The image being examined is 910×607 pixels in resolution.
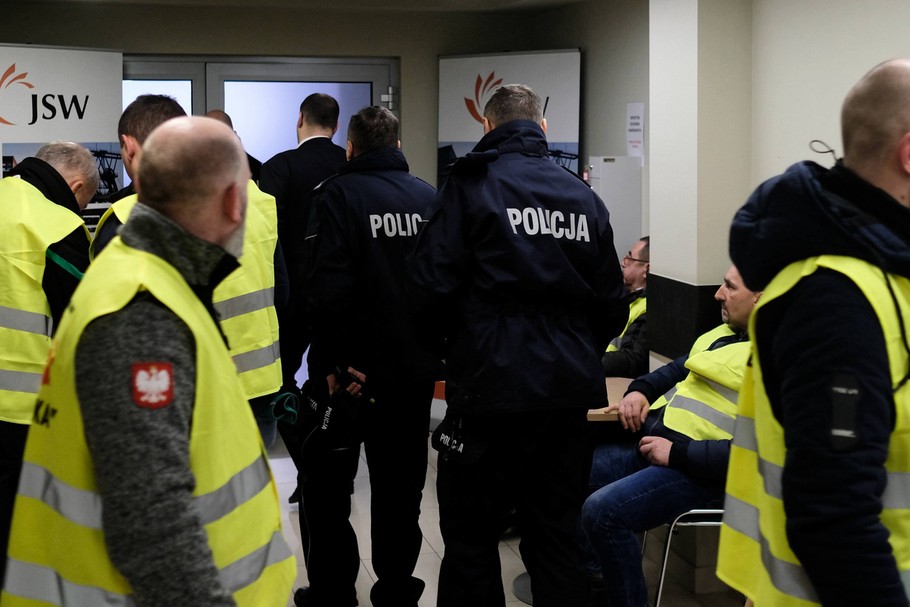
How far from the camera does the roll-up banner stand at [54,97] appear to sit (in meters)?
6.22

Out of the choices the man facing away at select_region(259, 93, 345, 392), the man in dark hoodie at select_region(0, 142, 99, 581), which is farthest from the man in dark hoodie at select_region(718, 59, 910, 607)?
Result: the man facing away at select_region(259, 93, 345, 392)

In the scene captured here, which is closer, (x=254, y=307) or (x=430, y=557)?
(x=254, y=307)

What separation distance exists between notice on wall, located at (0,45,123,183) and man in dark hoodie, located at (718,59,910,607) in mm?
5552

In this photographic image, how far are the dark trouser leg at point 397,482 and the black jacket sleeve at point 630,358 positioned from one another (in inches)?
51.8

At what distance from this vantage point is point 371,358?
3365mm

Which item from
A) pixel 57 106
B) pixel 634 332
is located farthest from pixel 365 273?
pixel 57 106

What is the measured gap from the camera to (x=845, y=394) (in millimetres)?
1445

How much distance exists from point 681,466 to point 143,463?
221 cm

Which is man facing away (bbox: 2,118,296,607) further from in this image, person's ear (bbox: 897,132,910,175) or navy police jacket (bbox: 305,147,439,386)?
navy police jacket (bbox: 305,147,439,386)

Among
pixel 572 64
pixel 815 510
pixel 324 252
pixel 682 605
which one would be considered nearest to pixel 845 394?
pixel 815 510

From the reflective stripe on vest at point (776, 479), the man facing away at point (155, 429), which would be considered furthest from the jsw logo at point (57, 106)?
the reflective stripe on vest at point (776, 479)

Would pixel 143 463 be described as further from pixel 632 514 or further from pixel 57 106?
pixel 57 106

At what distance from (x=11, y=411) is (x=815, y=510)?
6.98 feet

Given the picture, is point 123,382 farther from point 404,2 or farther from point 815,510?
point 404,2
